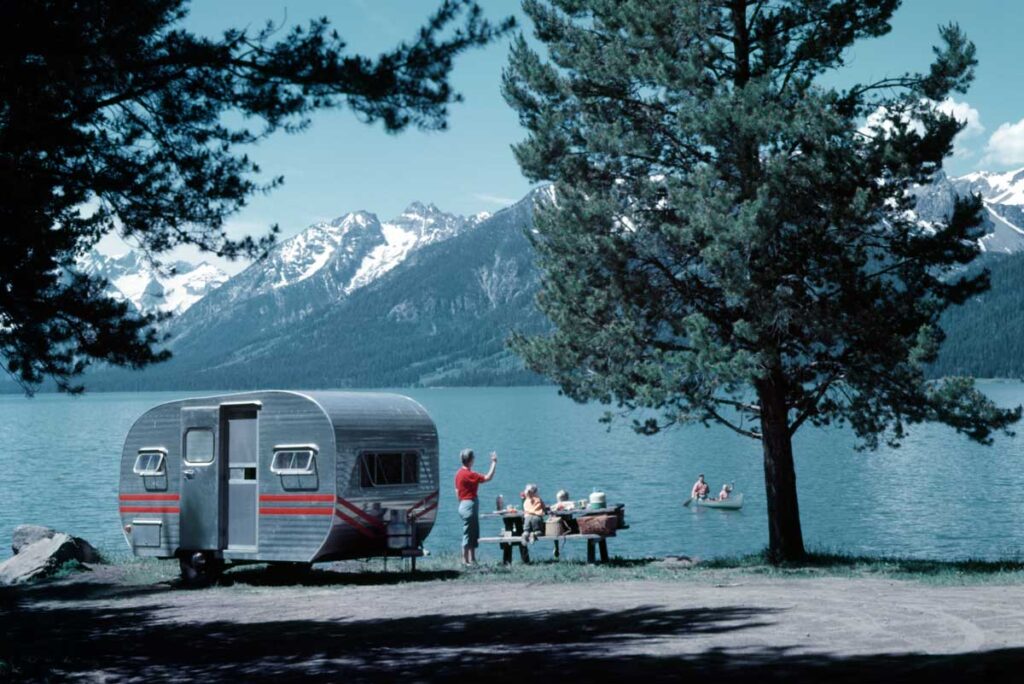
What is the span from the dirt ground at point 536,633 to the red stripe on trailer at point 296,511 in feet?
3.78

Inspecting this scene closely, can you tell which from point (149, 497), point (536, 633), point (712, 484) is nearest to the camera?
point (536, 633)

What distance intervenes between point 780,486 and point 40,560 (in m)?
13.0

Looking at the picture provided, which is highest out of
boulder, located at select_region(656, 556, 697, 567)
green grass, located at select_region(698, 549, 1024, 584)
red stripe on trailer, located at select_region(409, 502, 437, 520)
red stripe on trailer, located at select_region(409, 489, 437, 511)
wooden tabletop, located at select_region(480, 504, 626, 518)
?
red stripe on trailer, located at select_region(409, 489, 437, 511)

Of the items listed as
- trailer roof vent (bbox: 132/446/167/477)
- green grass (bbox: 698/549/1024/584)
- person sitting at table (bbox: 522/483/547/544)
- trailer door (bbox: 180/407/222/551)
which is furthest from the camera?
person sitting at table (bbox: 522/483/547/544)

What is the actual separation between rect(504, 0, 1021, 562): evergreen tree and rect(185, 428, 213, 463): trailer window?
5.42 metres

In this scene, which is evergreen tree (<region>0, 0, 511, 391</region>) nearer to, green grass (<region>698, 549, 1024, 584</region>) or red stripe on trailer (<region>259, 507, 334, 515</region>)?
red stripe on trailer (<region>259, 507, 334, 515</region>)

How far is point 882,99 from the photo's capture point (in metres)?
19.2

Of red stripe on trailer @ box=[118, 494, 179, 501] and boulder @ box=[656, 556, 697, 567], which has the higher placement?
red stripe on trailer @ box=[118, 494, 179, 501]

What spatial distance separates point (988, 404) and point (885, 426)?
1.65m

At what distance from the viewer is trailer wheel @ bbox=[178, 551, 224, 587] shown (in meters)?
19.5

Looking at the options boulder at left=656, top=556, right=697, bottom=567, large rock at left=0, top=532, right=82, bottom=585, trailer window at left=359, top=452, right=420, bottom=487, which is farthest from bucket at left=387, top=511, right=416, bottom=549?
large rock at left=0, top=532, right=82, bottom=585

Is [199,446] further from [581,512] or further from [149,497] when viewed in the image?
[581,512]

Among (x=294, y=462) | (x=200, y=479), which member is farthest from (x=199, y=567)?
(x=294, y=462)

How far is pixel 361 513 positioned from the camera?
61.4 feet
